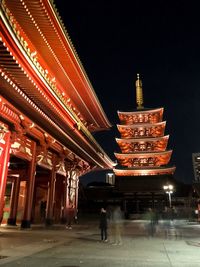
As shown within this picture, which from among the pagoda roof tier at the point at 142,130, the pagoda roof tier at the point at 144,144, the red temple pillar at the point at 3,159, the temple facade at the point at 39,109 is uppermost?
the pagoda roof tier at the point at 142,130

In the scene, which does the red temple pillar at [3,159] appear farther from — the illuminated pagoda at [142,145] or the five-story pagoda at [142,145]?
the five-story pagoda at [142,145]

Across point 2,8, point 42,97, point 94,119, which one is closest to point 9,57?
point 2,8

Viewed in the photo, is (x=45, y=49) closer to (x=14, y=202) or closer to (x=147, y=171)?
(x=14, y=202)

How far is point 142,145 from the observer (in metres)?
43.9

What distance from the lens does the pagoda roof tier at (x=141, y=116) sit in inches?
1750

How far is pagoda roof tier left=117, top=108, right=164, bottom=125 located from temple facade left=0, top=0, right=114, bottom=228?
20.2 meters

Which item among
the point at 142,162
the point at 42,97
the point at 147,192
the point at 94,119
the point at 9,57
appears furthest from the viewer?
the point at 142,162

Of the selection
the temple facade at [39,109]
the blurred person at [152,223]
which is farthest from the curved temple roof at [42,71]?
the blurred person at [152,223]

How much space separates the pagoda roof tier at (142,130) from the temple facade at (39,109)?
19334mm

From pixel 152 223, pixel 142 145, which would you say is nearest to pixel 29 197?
pixel 152 223

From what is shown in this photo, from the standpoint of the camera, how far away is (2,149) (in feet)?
37.8

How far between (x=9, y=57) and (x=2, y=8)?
59.3 inches

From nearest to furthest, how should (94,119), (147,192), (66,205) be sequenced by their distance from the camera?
(66,205), (94,119), (147,192)

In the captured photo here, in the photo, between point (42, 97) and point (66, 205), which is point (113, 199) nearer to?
point (66, 205)
